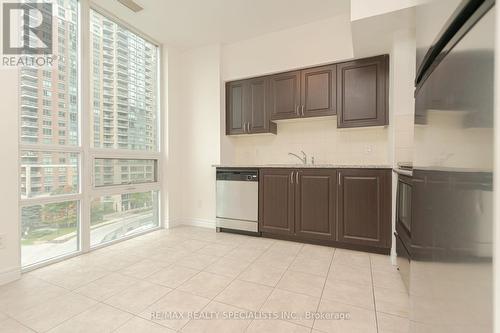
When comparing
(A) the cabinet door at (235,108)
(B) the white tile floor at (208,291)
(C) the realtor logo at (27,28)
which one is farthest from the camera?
(A) the cabinet door at (235,108)

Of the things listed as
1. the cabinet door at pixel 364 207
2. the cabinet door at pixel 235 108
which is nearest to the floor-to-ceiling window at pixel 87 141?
the cabinet door at pixel 235 108

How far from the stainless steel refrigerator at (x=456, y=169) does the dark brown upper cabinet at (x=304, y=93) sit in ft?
7.26

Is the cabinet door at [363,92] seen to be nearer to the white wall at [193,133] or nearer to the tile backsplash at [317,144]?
the tile backsplash at [317,144]

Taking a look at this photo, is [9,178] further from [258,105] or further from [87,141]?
[258,105]

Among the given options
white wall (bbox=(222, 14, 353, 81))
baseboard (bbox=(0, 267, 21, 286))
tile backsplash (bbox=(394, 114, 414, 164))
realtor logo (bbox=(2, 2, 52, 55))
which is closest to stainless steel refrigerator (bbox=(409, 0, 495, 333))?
tile backsplash (bbox=(394, 114, 414, 164))

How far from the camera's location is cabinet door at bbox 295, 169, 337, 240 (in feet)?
8.63

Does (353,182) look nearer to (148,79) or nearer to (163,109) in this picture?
(163,109)

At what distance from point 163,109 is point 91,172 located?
1.42 m

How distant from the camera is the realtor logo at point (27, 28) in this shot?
1962mm

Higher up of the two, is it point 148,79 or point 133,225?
point 148,79

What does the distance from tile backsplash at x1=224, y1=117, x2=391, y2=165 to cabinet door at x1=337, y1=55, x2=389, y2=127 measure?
0.97ft

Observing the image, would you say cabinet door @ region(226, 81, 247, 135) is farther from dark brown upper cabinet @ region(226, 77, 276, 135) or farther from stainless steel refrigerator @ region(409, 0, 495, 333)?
stainless steel refrigerator @ region(409, 0, 495, 333)

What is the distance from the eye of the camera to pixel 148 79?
342 cm

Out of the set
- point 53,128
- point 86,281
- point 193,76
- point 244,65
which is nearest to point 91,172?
point 53,128
